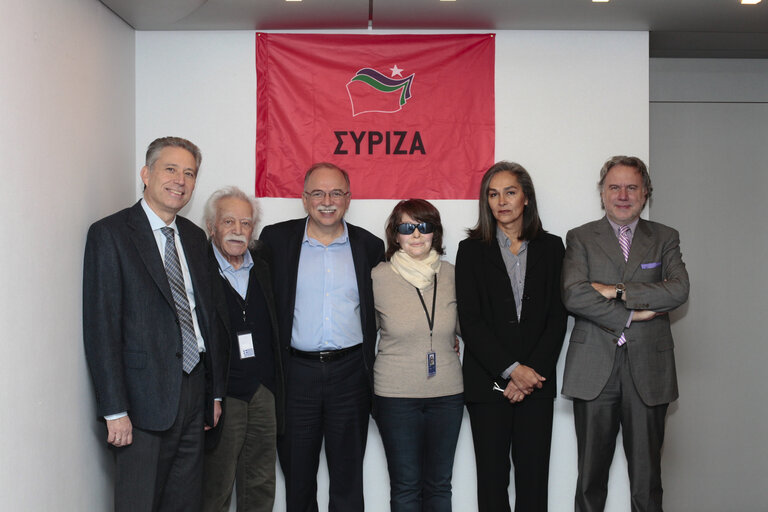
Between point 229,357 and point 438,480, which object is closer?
point 229,357

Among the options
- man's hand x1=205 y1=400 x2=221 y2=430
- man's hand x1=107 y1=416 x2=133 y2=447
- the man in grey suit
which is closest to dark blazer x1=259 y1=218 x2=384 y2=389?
man's hand x1=205 y1=400 x2=221 y2=430

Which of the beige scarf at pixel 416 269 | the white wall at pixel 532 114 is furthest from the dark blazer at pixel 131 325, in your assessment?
the white wall at pixel 532 114

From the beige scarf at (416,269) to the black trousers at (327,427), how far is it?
0.45 metres

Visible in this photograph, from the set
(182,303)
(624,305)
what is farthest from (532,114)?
(182,303)

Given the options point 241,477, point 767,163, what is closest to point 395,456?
point 241,477

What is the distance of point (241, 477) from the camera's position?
3.22 metres

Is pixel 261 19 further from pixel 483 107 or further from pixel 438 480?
pixel 438 480

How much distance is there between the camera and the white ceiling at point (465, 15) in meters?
3.53

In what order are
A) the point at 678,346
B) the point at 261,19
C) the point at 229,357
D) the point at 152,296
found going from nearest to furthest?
the point at 152,296 < the point at 229,357 < the point at 261,19 < the point at 678,346

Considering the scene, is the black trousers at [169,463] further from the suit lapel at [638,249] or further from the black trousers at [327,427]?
the suit lapel at [638,249]

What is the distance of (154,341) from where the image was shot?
267 centimetres

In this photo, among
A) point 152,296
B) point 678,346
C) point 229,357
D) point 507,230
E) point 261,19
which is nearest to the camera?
point 152,296

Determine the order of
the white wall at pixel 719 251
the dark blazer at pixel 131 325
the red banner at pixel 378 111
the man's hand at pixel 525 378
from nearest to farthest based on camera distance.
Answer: the dark blazer at pixel 131 325
the man's hand at pixel 525 378
the red banner at pixel 378 111
the white wall at pixel 719 251

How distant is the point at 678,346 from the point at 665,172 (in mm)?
1214
